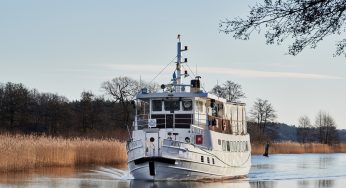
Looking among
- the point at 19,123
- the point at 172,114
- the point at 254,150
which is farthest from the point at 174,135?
the point at 19,123

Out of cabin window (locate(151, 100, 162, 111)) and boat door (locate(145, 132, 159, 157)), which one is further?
cabin window (locate(151, 100, 162, 111))

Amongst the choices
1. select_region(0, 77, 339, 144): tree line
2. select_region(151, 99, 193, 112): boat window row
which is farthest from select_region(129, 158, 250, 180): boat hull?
select_region(0, 77, 339, 144): tree line

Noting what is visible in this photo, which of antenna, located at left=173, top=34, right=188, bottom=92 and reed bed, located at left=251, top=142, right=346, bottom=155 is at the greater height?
antenna, located at left=173, top=34, right=188, bottom=92

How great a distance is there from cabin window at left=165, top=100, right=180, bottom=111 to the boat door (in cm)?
269

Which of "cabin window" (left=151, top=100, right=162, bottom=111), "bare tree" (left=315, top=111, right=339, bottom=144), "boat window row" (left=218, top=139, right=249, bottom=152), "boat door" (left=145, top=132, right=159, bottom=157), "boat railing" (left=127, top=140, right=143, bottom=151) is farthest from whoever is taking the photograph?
"bare tree" (left=315, top=111, right=339, bottom=144)

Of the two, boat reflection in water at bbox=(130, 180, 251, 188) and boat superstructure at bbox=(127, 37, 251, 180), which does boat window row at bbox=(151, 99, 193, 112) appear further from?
boat reflection in water at bbox=(130, 180, 251, 188)

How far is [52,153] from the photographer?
1416 inches

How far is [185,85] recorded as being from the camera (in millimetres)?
30531

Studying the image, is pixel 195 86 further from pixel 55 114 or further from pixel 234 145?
pixel 55 114

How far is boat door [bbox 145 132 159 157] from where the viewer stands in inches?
1043

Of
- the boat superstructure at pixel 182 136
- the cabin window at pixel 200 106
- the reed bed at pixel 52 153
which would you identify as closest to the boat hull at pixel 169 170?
the boat superstructure at pixel 182 136

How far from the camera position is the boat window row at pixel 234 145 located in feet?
100

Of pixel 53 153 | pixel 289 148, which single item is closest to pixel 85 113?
pixel 289 148

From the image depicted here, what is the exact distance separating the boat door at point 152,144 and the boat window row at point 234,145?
4.36 m
